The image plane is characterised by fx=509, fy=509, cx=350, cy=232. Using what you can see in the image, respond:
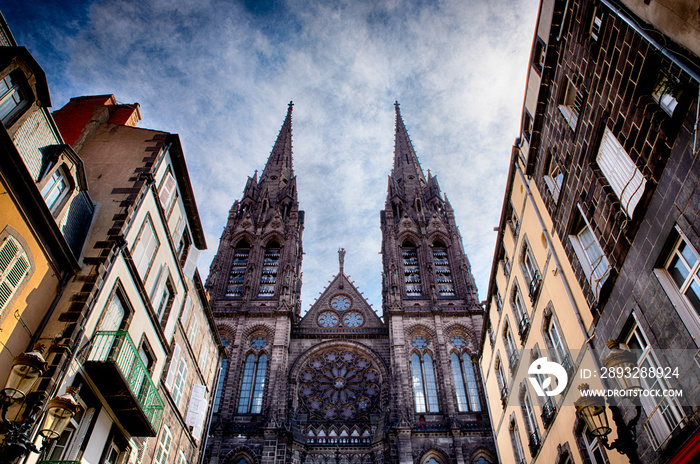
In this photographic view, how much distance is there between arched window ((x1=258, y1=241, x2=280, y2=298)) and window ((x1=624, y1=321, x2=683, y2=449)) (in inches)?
1158

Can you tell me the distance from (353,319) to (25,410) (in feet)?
92.8

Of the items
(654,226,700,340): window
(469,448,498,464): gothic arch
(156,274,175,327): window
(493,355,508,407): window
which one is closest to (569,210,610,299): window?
(654,226,700,340): window

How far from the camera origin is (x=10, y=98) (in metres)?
9.41

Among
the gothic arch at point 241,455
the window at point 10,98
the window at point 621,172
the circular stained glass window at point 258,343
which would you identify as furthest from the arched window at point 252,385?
the window at point 621,172

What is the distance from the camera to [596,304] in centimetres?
916

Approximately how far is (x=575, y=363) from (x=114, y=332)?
922 centimetres

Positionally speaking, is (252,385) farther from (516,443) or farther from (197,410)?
(516,443)

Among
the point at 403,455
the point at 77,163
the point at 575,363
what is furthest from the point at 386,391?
the point at 77,163

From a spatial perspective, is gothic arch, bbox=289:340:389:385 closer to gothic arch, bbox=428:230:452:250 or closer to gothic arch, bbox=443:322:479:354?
gothic arch, bbox=443:322:479:354

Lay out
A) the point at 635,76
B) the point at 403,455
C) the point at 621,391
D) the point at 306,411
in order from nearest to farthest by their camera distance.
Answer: the point at 635,76 → the point at 621,391 → the point at 403,455 → the point at 306,411

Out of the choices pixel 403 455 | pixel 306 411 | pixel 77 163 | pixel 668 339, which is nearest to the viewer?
pixel 668 339

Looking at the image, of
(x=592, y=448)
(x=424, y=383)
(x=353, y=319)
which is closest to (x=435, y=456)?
(x=424, y=383)

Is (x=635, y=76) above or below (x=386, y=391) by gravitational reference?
below

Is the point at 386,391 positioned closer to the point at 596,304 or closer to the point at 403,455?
the point at 403,455
